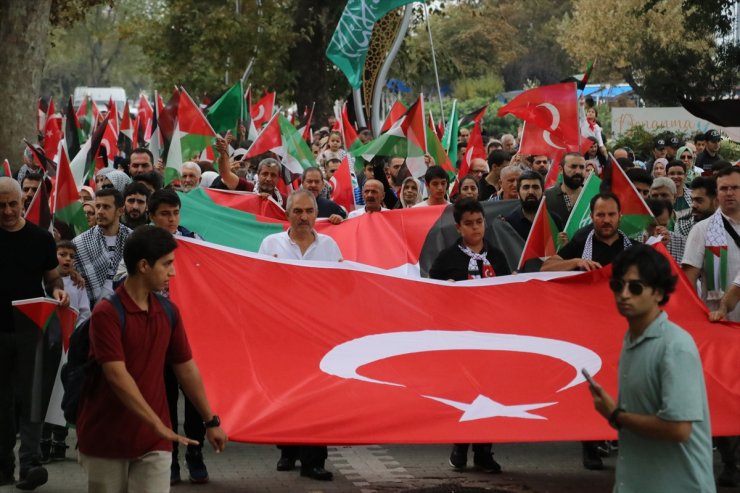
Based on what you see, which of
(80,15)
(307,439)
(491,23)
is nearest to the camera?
(307,439)

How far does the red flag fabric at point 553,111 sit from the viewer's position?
14977 millimetres

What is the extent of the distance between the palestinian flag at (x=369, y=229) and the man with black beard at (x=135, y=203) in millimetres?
2062

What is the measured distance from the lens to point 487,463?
920cm

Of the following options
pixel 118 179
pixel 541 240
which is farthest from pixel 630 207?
pixel 118 179

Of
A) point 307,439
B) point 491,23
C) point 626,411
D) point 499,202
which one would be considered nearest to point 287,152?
point 499,202

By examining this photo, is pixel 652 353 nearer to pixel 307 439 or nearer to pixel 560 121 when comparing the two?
pixel 307 439

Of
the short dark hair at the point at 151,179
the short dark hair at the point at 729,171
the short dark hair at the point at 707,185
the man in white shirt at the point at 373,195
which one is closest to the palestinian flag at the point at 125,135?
the man in white shirt at the point at 373,195

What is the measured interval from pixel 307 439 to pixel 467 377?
1075mm

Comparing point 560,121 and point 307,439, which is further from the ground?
point 560,121

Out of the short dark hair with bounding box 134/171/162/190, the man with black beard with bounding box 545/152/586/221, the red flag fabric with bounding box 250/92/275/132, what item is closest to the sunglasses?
the man with black beard with bounding box 545/152/586/221

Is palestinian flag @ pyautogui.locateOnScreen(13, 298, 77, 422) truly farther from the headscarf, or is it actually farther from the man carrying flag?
the headscarf

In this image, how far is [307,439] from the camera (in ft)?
24.9

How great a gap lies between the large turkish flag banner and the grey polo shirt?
2.28 m

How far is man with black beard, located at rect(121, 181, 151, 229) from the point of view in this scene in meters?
10.1
